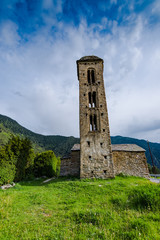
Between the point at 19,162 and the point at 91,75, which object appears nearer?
the point at 19,162

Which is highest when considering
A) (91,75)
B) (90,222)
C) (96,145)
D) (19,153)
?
(91,75)

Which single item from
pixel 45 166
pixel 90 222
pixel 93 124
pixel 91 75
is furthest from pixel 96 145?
pixel 45 166

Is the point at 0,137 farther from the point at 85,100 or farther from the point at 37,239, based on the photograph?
the point at 37,239

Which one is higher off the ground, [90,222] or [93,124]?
[93,124]

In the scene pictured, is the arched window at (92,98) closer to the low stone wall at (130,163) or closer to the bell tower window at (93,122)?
the bell tower window at (93,122)

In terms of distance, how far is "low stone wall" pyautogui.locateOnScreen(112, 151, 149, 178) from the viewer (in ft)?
53.1

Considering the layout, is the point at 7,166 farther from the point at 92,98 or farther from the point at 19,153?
the point at 92,98

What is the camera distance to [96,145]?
49.3 ft

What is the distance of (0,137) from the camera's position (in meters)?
83.7

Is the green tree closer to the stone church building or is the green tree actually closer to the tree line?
the tree line

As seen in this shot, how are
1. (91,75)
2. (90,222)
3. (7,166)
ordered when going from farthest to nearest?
(91,75) < (7,166) < (90,222)

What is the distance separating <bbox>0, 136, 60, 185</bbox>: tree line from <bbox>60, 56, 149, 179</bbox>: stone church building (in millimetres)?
7237

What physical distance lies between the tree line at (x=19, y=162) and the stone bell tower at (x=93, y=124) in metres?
10.8

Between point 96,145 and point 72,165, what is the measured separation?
663 cm
